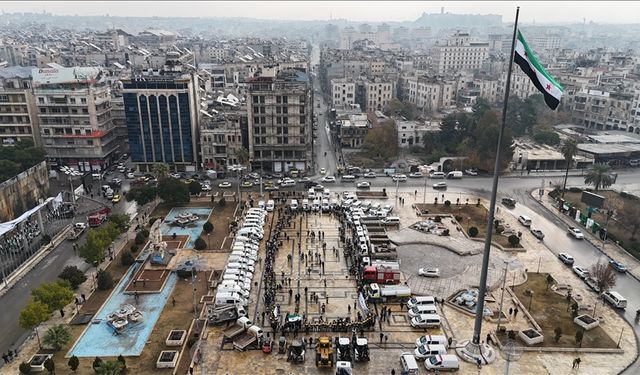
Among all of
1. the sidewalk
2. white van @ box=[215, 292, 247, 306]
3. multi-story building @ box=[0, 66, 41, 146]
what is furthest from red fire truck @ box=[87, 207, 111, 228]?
the sidewalk

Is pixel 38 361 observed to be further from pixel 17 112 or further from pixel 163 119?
pixel 17 112

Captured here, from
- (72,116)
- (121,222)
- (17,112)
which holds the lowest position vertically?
(121,222)

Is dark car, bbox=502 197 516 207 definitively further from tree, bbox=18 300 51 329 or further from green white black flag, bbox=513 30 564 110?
tree, bbox=18 300 51 329

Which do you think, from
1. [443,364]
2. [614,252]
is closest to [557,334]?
[443,364]

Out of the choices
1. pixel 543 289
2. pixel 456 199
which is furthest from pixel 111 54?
pixel 543 289

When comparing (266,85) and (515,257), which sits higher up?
(266,85)

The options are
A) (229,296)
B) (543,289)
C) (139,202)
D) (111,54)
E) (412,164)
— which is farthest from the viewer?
(111,54)

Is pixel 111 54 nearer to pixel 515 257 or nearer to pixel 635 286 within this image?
pixel 515 257
